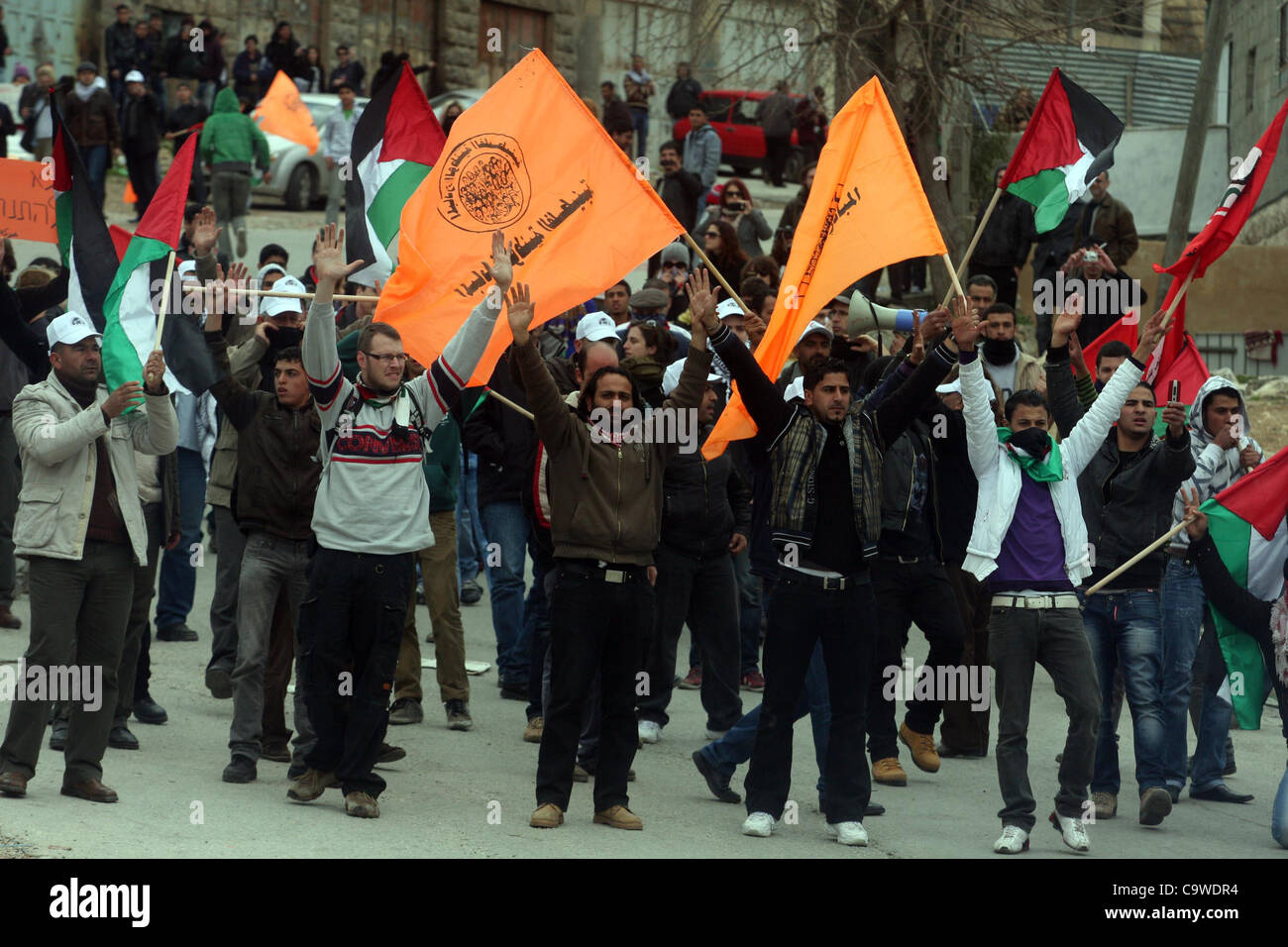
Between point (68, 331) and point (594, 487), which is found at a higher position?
point (68, 331)

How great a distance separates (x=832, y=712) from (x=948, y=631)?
137 centimetres

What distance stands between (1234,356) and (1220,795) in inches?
527

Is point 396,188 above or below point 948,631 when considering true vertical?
above

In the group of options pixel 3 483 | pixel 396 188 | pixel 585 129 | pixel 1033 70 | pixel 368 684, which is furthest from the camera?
pixel 1033 70

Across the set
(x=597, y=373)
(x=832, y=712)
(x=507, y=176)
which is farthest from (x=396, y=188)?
(x=832, y=712)

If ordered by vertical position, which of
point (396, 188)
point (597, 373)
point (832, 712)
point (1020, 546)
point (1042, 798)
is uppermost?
point (396, 188)

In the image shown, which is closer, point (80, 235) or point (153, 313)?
point (153, 313)

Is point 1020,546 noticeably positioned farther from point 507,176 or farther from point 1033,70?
Answer: point 1033,70

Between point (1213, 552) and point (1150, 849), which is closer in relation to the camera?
point (1150, 849)

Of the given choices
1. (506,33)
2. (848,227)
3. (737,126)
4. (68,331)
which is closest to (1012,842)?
(848,227)

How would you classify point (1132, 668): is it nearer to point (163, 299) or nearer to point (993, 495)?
point (993, 495)

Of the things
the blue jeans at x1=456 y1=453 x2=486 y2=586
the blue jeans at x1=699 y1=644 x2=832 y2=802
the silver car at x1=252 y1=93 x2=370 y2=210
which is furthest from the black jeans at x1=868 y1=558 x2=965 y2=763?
the silver car at x1=252 y1=93 x2=370 y2=210

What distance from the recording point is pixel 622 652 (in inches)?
317

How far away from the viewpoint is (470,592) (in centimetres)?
1290
